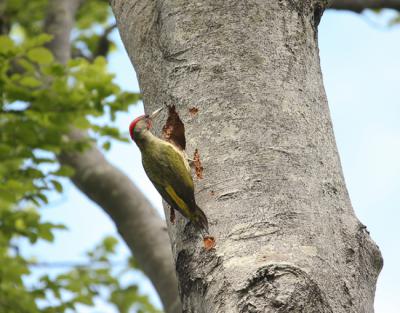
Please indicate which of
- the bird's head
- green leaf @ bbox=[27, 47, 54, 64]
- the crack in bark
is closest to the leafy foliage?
green leaf @ bbox=[27, 47, 54, 64]

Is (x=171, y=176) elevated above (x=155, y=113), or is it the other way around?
(x=155, y=113)

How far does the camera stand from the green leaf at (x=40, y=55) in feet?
14.1

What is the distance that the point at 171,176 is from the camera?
2.59 meters

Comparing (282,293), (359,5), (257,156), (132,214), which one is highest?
(359,5)

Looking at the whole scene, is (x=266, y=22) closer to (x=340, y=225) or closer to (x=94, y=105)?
(x=340, y=225)

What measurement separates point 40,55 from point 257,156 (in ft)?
8.54

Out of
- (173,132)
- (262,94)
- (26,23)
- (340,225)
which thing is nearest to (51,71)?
(173,132)

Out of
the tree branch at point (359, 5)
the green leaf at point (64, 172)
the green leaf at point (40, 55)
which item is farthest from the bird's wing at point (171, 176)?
the tree branch at point (359, 5)

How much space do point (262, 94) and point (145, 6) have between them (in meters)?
0.66

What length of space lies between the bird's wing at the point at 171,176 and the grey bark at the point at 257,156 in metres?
0.06

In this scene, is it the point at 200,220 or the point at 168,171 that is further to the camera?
the point at 168,171

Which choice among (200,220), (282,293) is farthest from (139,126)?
(282,293)

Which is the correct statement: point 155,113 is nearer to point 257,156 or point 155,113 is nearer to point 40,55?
point 257,156

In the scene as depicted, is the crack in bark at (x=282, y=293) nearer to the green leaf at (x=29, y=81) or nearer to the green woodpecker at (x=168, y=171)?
the green woodpecker at (x=168, y=171)
